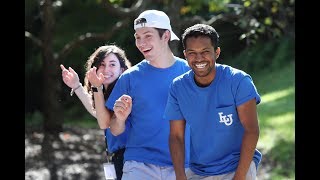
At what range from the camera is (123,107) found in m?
4.09

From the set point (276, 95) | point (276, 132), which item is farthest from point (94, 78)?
point (276, 95)

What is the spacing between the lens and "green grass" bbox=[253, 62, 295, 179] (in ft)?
32.2

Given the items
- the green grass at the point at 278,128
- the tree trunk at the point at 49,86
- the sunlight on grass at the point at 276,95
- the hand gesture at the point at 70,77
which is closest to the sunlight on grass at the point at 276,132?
the green grass at the point at 278,128

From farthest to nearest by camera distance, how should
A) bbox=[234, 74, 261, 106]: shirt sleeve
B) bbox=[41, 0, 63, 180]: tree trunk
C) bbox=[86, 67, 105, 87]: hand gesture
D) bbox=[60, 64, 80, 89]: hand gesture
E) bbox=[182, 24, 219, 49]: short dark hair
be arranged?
bbox=[41, 0, 63, 180]: tree trunk < bbox=[60, 64, 80, 89]: hand gesture < bbox=[86, 67, 105, 87]: hand gesture < bbox=[182, 24, 219, 49]: short dark hair < bbox=[234, 74, 261, 106]: shirt sleeve

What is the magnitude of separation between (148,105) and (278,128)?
7.19 meters

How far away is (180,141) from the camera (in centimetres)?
389

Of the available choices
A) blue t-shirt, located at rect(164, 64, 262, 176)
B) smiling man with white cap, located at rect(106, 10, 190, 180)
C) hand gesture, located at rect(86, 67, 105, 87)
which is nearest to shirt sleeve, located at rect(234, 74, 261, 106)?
blue t-shirt, located at rect(164, 64, 262, 176)

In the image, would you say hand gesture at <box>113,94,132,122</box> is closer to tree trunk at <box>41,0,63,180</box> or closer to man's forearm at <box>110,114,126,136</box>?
man's forearm at <box>110,114,126,136</box>

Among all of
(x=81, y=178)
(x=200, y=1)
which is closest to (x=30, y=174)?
(x=81, y=178)

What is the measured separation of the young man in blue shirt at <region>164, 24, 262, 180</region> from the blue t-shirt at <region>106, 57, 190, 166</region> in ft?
1.41

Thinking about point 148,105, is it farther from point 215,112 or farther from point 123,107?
point 215,112

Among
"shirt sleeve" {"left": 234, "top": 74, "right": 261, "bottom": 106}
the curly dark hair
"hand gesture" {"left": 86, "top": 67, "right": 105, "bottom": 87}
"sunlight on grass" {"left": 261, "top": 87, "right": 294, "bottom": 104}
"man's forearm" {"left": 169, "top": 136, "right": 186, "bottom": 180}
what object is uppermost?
the curly dark hair

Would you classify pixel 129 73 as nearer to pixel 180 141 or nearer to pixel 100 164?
pixel 180 141
